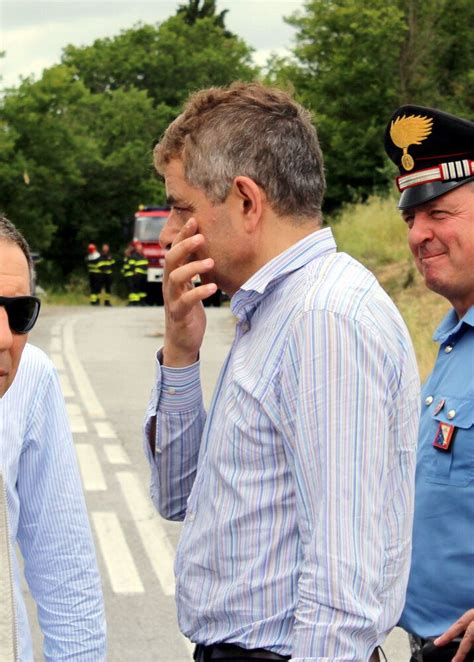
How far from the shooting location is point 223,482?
2611mm

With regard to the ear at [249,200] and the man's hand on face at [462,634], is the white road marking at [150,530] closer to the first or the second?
the man's hand on face at [462,634]

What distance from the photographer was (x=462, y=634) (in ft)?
10.6

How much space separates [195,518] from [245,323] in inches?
16.6

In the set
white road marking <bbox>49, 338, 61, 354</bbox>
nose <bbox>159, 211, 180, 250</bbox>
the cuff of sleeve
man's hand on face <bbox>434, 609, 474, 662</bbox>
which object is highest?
nose <bbox>159, 211, 180, 250</bbox>

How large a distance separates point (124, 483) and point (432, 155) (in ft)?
22.2

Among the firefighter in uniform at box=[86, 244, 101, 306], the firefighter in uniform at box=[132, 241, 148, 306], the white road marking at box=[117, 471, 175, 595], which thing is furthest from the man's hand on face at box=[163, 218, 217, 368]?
the firefighter in uniform at box=[86, 244, 101, 306]

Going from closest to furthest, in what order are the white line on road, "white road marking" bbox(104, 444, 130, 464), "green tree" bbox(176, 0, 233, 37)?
"white road marking" bbox(104, 444, 130, 464), the white line on road, "green tree" bbox(176, 0, 233, 37)

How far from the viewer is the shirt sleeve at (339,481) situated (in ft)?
7.89

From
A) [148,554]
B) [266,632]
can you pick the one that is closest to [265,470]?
[266,632]

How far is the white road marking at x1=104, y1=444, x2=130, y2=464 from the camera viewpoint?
36.0 ft

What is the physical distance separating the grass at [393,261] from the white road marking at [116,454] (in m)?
3.69

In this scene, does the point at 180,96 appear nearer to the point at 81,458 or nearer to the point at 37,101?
the point at 37,101

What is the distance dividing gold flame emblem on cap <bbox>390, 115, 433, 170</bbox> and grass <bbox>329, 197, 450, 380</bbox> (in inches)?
392

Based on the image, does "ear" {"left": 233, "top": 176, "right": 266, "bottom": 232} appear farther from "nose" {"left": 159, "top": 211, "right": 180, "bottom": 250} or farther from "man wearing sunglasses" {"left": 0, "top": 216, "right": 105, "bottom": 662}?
"man wearing sunglasses" {"left": 0, "top": 216, "right": 105, "bottom": 662}
